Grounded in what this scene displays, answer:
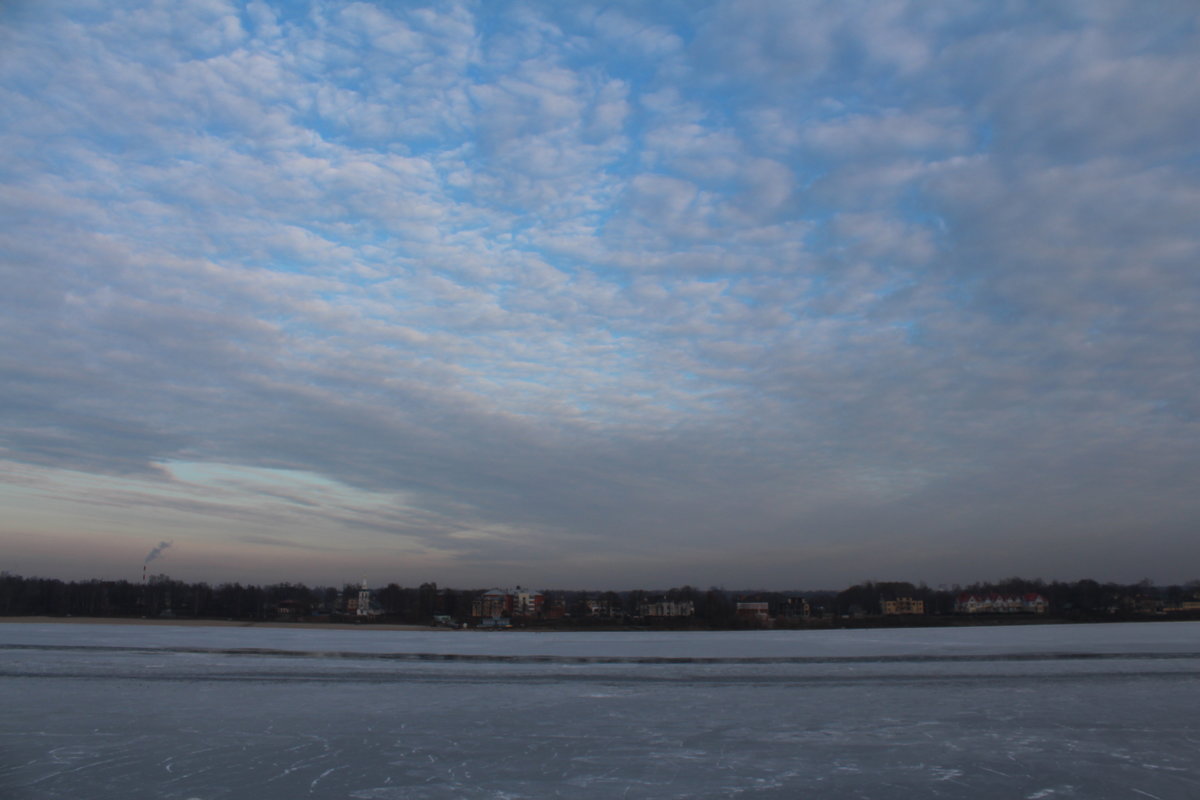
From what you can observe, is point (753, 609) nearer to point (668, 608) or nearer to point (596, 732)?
point (668, 608)

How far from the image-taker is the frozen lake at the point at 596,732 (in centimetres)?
971

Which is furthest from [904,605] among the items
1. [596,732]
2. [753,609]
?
[596,732]

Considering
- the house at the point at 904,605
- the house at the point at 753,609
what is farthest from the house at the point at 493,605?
the house at the point at 904,605

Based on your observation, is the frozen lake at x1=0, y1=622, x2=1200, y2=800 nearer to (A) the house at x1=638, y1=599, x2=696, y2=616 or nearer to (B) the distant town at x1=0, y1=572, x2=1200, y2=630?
(B) the distant town at x1=0, y1=572, x2=1200, y2=630

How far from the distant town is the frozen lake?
65.9 m

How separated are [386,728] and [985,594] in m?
151

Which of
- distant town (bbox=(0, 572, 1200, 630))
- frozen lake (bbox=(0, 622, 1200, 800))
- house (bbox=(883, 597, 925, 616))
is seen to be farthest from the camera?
house (bbox=(883, 597, 925, 616))

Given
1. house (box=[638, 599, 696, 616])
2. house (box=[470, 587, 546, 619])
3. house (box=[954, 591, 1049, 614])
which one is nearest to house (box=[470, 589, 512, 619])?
house (box=[470, 587, 546, 619])

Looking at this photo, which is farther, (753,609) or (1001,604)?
(1001,604)

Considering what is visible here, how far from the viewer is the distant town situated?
101 m

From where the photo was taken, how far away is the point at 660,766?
10750mm

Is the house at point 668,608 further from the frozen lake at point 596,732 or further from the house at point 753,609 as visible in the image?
the frozen lake at point 596,732

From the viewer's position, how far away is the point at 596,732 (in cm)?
1351

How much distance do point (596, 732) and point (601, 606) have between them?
395ft
